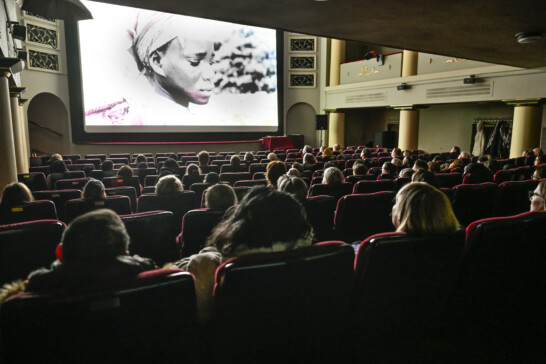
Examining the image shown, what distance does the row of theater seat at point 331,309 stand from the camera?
3.45ft

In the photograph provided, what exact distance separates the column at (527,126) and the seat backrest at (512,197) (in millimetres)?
6893

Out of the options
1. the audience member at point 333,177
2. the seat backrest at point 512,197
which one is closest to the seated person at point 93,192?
the audience member at point 333,177

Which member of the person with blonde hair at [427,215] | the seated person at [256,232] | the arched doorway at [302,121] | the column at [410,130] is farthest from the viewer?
the arched doorway at [302,121]

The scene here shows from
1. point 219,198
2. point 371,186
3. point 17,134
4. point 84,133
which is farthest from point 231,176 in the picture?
point 84,133

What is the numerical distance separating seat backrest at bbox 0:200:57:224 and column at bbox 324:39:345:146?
47.2 feet

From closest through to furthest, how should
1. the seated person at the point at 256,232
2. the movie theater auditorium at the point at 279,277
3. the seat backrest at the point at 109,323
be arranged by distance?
1. the seat backrest at the point at 109,323
2. the movie theater auditorium at the point at 279,277
3. the seated person at the point at 256,232

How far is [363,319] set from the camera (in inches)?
64.5

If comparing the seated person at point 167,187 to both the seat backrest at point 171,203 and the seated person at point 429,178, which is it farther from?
the seated person at point 429,178

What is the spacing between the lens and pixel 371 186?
4.22 metres

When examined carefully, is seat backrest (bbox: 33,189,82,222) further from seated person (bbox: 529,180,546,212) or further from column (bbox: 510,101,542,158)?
column (bbox: 510,101,542,158)

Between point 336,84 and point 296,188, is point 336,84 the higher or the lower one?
the higher one

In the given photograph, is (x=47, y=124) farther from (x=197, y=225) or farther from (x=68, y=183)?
(x=197, y=225)

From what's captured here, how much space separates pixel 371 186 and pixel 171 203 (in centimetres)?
231

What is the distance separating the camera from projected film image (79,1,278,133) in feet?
41.2
